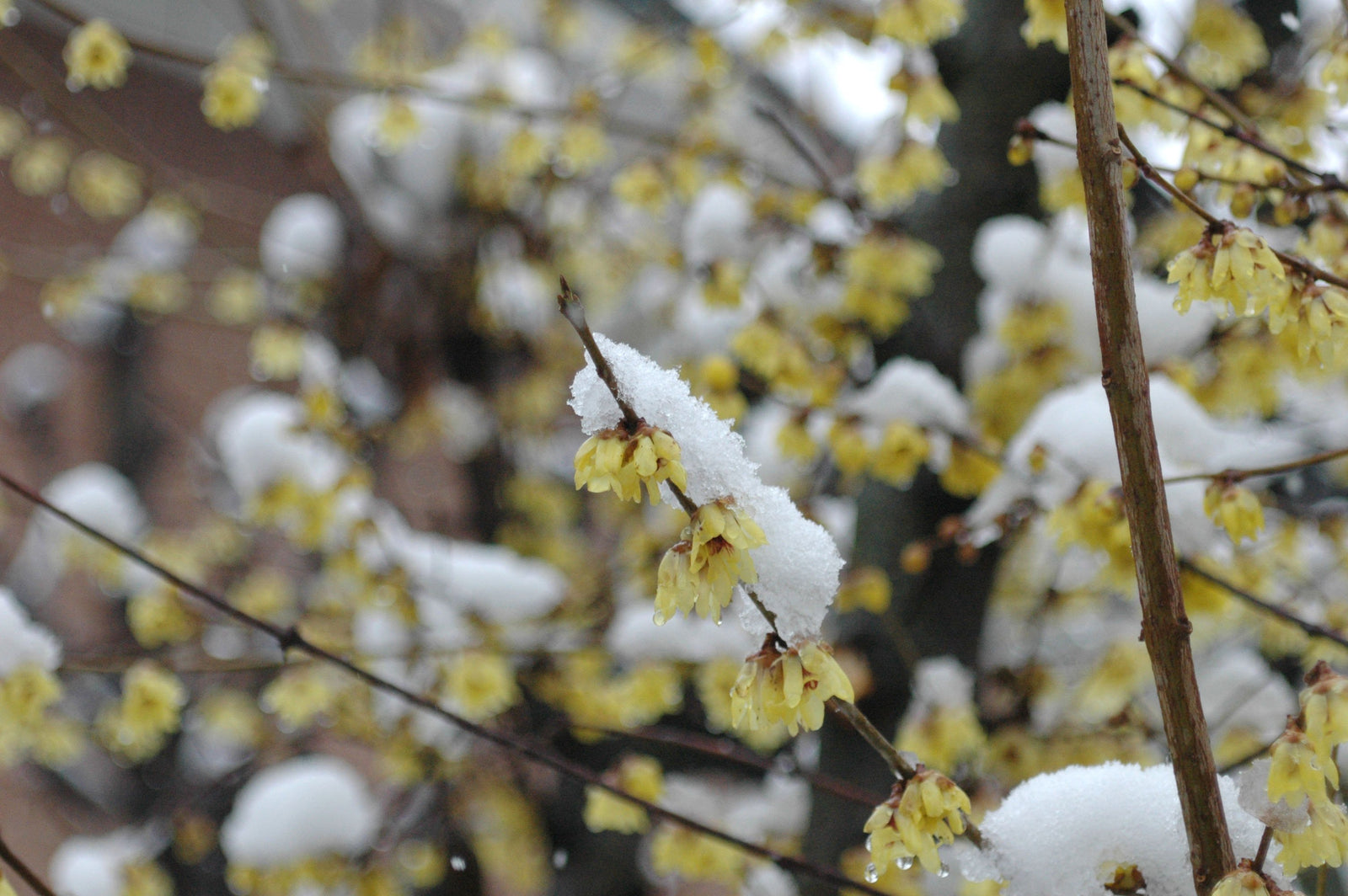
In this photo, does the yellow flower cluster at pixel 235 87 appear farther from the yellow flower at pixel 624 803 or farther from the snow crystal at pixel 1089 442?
the snow crystal at pixel 1089 442

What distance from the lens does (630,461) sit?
66cm

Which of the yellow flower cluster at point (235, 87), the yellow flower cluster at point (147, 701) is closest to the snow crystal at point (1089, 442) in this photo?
the yellow flower cluster at point (147, 701)

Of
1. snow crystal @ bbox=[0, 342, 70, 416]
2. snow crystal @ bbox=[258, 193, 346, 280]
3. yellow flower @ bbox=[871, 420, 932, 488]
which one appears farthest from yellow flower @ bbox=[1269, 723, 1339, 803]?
snow crystal @ bbox=[0, 342, 70, 416]

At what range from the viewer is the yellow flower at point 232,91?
63.4 inches

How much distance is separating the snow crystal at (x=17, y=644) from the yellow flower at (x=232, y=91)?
81cm

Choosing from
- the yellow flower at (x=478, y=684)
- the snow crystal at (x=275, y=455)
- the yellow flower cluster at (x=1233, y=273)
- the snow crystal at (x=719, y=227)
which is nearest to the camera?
the yellow flower cluster at (x=1233, y=273)

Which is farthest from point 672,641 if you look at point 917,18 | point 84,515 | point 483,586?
point 84,515

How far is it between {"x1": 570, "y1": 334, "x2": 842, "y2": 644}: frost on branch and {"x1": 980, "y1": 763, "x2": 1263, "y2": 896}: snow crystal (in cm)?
25

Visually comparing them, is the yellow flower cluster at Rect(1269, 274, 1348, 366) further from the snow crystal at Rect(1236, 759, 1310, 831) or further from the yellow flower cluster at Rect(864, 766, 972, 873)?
the yellow flower cluster at Rect(864, 766, 972, 873)

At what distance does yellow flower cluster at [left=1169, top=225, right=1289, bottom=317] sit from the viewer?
73 cm

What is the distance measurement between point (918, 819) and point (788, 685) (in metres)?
0.14

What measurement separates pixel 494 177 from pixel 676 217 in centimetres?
110

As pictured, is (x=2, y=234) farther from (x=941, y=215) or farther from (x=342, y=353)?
(x=941, y=215)

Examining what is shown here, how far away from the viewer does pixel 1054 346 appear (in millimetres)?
1635
